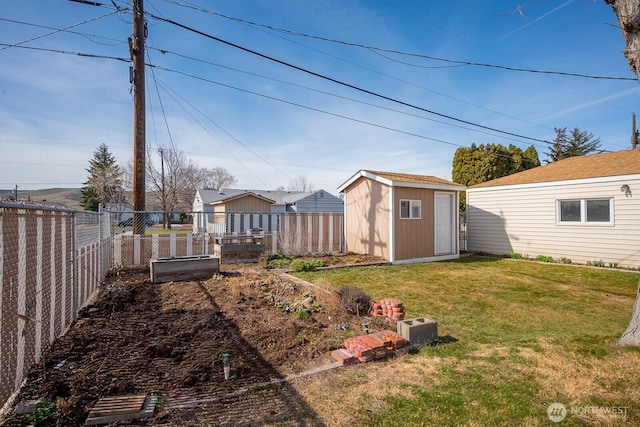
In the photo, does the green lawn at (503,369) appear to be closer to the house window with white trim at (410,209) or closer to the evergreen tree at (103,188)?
the house window with white trim at (410,209)

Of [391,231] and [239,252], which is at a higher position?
[391,231]

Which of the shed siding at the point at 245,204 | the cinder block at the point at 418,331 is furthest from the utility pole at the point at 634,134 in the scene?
the shed siding at the point at 245,204

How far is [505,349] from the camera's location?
369 cm

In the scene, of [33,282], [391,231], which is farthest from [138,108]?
[391,231]

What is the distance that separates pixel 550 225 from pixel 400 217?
212 inches

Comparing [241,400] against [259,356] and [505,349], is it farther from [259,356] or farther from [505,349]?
[505,349]

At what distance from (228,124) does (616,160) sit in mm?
16138

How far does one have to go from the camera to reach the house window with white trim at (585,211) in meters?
9.52

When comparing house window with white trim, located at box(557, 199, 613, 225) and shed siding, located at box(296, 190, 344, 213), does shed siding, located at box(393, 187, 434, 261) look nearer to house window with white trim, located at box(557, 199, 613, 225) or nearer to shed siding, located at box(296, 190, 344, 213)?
house window with white trim, located at box(557, 199, 613, 225)

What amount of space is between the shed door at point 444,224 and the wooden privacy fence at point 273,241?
357 cm

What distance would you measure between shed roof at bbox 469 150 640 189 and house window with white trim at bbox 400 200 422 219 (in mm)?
4124

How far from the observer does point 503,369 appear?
3180 millimetres

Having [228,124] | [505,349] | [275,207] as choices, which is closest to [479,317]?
[505,349]

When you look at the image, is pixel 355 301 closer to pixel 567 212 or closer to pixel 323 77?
pixel 323 77
